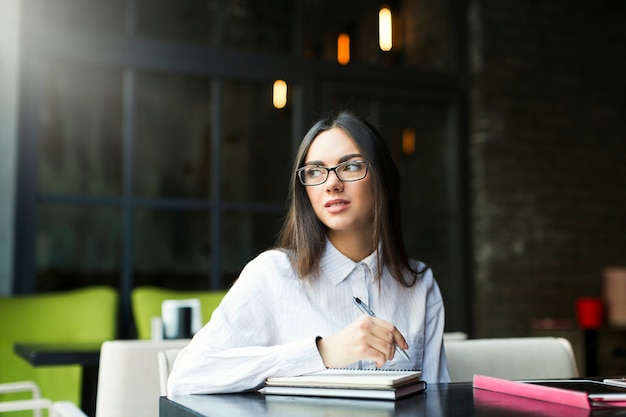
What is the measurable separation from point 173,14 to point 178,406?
386 cm

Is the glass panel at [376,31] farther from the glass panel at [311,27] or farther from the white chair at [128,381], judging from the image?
the white chair at [128,381]

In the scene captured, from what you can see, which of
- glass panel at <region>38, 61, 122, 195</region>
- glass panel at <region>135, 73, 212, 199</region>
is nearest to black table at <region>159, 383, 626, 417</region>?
glass panel at <region>38, 61, 122, 195</region>

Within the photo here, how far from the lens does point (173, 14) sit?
4.64 m

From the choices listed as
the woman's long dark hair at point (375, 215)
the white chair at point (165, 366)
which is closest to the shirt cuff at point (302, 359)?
the woman's long dark hair at point (375, 215)

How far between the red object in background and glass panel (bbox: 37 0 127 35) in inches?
126

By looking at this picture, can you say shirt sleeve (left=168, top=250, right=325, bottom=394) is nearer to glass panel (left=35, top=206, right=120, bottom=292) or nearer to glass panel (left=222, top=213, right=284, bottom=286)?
glass panel (left=222, top=213, right=284, bottom=286)

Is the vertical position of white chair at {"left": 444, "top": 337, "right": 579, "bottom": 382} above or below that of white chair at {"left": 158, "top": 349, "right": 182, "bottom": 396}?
below

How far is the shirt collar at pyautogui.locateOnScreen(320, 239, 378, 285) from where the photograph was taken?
1545 millimetres

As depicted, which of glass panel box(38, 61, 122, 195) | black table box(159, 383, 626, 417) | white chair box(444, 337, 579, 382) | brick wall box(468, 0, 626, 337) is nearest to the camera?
black table box(159, 383, 626, 417)

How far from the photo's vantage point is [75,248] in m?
5.43

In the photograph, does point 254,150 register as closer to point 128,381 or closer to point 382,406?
point 128,381

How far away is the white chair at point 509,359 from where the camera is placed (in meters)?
1.85

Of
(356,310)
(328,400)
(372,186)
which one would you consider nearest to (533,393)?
(328,400)

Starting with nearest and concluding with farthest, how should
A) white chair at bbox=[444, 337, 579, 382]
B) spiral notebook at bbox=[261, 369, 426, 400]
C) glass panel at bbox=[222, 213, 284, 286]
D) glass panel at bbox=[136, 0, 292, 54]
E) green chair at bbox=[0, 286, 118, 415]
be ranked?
1. spiral notebook at bbox=[261, 369, 426, 400]
2. white chair at bbox=[444, 337, 579, 382]
3. green chair at bbox=[0, 286, 118, 415]
4. glass panel at bbox=[136, 0, 292, 54]
5. glass panel at bbox=[222, 213, 284, 286]
